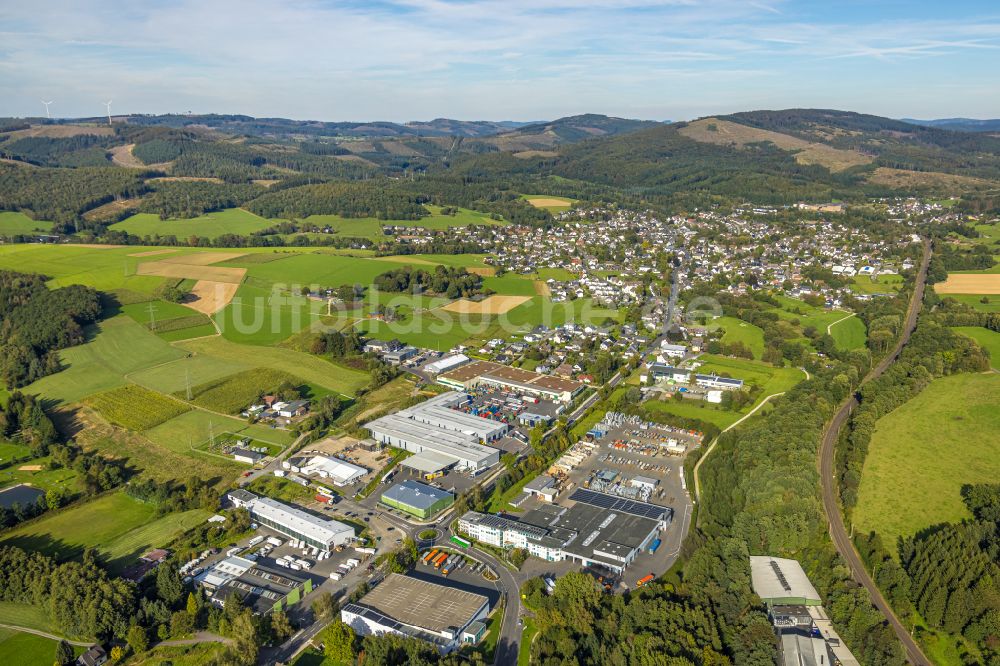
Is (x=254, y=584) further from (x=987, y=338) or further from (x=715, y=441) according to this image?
(x=987, y=338)

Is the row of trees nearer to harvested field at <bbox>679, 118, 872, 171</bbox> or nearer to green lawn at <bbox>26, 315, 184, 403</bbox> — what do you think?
green lawn at <bbox>26, 315, 184, 403</bbox>

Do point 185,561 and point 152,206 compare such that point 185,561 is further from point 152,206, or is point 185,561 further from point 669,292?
point 152,206

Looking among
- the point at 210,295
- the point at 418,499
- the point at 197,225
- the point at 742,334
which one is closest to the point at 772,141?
the point at 742,334

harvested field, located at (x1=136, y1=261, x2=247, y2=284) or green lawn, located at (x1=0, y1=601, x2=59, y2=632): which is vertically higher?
harvested field, located at (x1=136, y1=261, x2=247, y2=284)

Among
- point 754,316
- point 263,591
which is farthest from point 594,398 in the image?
point 263,591

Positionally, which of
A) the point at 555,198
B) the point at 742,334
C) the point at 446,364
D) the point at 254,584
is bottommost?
the point at 254,584

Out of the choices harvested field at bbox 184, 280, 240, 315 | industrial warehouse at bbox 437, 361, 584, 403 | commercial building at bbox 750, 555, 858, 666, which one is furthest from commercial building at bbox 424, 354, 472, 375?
commercial building at bbox 750, 555, 858, 666

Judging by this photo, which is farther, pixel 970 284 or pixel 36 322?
pixel 970 284

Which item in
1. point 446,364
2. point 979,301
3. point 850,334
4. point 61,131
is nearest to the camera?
point 446,364
